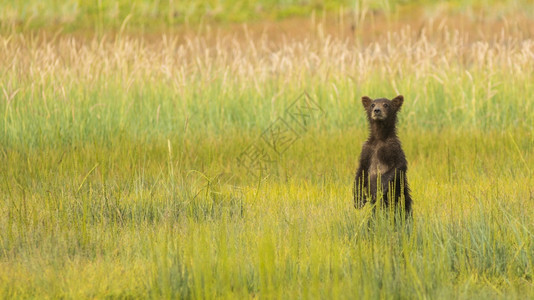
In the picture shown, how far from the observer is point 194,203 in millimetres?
5023

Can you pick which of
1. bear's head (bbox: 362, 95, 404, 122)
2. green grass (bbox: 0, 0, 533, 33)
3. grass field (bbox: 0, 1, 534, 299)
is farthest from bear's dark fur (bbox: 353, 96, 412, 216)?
green grass (bbox: 0, 0, 533, 33)

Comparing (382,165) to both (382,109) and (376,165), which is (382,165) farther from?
(382,109)

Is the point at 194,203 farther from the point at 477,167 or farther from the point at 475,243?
Answer: the point at 477,167

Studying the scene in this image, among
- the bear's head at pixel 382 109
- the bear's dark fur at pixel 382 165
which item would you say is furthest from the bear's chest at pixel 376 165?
the bear's head at pixel 382 109

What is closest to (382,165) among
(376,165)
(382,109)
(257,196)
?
(376,165)

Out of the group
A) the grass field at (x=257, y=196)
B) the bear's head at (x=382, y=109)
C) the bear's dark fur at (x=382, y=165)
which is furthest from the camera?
the bear's head at (x=382, y=109)

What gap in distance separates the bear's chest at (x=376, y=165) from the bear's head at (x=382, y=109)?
203 mm

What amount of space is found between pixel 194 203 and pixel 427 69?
4771 mm

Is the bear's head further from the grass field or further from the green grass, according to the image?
the green grass

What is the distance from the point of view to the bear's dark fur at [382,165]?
4.65 meters

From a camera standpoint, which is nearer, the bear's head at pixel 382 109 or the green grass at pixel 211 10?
the bear's head at pixel 382 109

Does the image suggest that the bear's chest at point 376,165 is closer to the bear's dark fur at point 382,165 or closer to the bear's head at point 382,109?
the bear's dark fur at point 382,165

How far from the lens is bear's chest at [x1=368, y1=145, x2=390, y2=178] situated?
469 centimetres

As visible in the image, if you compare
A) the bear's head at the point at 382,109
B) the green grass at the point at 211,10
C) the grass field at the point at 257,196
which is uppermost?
the green grass at the point at 211,10
